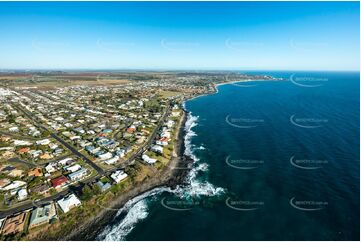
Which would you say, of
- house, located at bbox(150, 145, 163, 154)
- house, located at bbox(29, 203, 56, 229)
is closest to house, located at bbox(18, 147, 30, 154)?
house, located at bbox(29, 203, 56, 229)

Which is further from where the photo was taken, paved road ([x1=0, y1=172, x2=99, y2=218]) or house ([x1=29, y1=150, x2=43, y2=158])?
house ([x1=29, y1=150, x2=43, y2=158])

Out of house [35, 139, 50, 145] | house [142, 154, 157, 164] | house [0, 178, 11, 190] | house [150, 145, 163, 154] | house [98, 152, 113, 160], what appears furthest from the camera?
house [35, 139, 50, 145]

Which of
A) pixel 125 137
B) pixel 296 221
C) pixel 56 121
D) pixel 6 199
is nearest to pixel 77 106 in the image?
pixel 56 121

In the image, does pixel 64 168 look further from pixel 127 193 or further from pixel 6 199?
pixel 127 193

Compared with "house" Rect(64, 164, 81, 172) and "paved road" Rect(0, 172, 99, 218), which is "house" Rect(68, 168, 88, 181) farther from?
"house" Rect(64, 164, 81, 172)

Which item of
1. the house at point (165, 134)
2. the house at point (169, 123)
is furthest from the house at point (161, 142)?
the house at point (169, 123)

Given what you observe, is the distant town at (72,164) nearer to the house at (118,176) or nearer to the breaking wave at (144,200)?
the house at (118,176)
